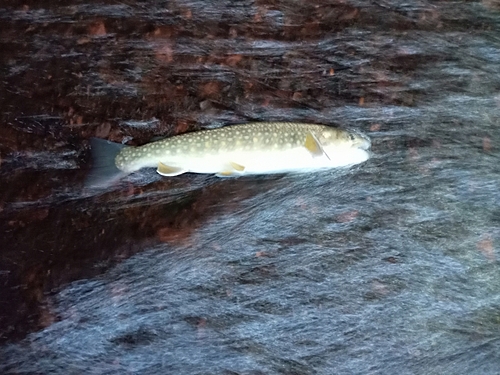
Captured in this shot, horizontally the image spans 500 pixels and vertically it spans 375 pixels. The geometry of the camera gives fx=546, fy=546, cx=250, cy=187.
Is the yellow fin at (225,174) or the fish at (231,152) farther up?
the fish at (231,152)

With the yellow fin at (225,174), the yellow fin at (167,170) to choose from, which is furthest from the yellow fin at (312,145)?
the yellow fin at (167,170)

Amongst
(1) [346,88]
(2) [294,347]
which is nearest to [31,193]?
(2) [294,347]

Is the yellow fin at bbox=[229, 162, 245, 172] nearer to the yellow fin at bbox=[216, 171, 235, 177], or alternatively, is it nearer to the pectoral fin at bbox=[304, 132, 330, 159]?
the yellow fin at bbox=[216, 171, 235, 177]

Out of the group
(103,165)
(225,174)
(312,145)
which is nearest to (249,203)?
(225,174)

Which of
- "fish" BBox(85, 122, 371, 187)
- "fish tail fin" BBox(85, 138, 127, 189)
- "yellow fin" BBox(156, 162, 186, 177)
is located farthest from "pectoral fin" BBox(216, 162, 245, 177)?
"fish tail fin" BBox(85, 138, 127, 189)

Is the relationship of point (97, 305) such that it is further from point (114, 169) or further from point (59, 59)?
point (59, 59)

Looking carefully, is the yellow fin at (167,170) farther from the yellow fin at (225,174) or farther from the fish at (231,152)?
the yellow fin at (225,174)

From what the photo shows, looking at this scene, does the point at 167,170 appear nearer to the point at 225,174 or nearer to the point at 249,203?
the point at 225,174
